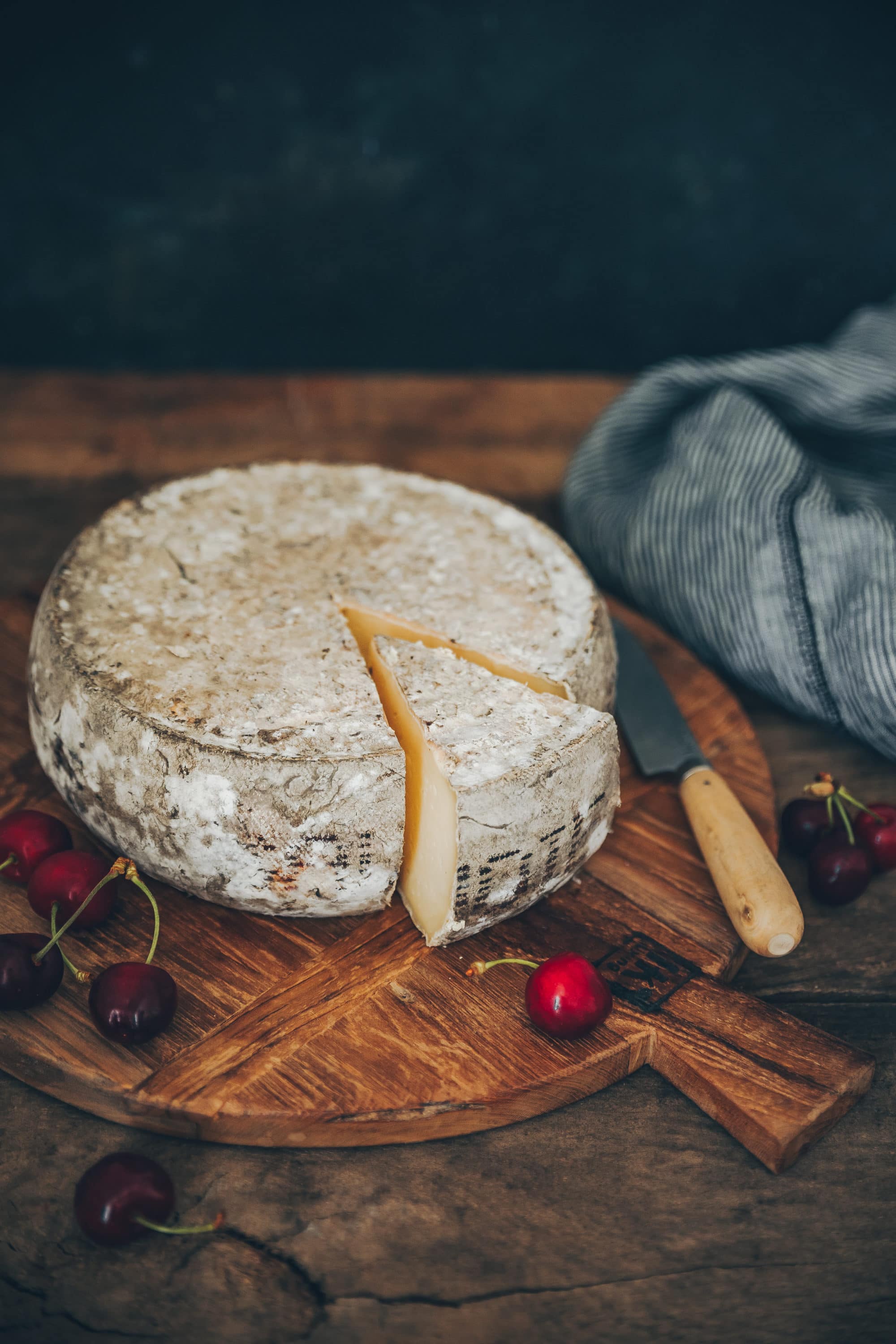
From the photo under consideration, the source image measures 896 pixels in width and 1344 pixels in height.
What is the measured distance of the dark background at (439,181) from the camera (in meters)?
2.71

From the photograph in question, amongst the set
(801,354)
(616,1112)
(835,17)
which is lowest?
(616,1112)

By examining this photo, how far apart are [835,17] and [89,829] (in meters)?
2.48

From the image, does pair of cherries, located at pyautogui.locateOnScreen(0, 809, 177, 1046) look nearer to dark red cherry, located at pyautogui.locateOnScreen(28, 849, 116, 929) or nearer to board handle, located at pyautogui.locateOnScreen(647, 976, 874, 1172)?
dark red cherry, located at pyautogui.locateOnScreen(28, 849, 116, 929)

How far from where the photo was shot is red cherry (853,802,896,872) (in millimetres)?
1837

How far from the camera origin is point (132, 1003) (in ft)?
4.71

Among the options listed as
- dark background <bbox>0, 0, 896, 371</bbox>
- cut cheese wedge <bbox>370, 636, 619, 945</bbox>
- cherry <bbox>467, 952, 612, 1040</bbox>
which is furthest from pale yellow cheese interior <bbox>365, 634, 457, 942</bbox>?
dark background <bbox>0, 0, 896, 371</bbox>

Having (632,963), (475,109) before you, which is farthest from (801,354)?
(632,963)

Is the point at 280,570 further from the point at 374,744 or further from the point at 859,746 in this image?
the point at 859,746

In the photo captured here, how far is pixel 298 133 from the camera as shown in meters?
2.81

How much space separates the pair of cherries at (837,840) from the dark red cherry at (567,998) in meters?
0.46

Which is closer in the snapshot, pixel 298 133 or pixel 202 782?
pixel 202 782

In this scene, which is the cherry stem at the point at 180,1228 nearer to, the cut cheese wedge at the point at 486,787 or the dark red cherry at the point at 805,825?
the cut cheese wedge at the point at 486,787

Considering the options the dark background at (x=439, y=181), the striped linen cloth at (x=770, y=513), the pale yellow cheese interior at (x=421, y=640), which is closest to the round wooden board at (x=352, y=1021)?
the pale yellow cheese interior at (x=421, y=640)

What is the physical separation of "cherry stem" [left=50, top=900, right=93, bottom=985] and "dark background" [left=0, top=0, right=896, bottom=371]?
1954 mm
